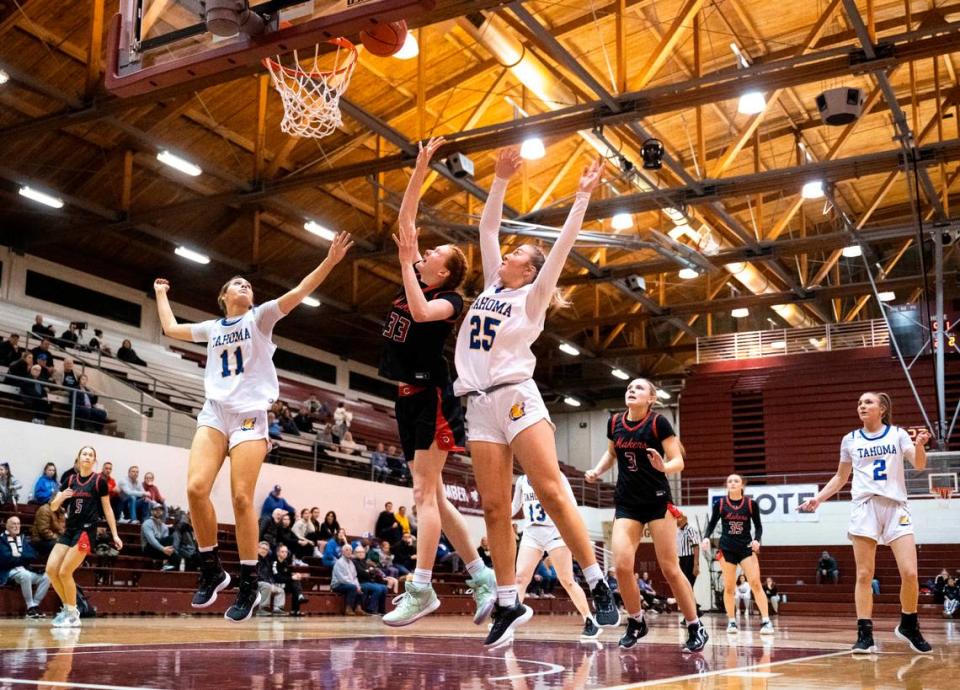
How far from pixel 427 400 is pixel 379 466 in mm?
18856

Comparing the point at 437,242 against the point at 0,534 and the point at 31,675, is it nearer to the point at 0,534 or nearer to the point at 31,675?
the point at 0,534

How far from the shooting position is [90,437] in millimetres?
17359

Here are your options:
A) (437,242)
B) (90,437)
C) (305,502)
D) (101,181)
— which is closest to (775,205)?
(437,242)

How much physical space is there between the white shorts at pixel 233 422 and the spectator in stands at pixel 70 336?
15309 mm

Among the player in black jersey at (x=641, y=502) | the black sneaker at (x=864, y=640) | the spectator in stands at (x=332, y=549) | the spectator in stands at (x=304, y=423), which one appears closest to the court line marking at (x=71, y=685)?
the player in black jersey at (x=641, y=502)

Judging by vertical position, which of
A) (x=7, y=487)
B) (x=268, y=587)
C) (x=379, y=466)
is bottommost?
(x=268, y=587)

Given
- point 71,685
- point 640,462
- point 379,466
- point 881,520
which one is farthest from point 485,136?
point 71,685

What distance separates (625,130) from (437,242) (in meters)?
6.13

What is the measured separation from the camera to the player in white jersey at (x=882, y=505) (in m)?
7.55

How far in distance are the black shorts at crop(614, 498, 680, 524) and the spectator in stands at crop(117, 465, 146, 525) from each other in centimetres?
1137

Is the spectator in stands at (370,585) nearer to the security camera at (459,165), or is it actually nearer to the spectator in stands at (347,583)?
the spectator in stands at (347,583)

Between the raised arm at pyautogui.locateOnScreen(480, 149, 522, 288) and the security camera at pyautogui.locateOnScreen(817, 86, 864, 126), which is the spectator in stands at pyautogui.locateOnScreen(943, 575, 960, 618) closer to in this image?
the security camera at pyautogui.locateOnScreen(817, 86, 864, 126)

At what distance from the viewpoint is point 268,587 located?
16.2 meters

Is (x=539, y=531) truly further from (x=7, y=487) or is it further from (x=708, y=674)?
(x=7, y=487)
